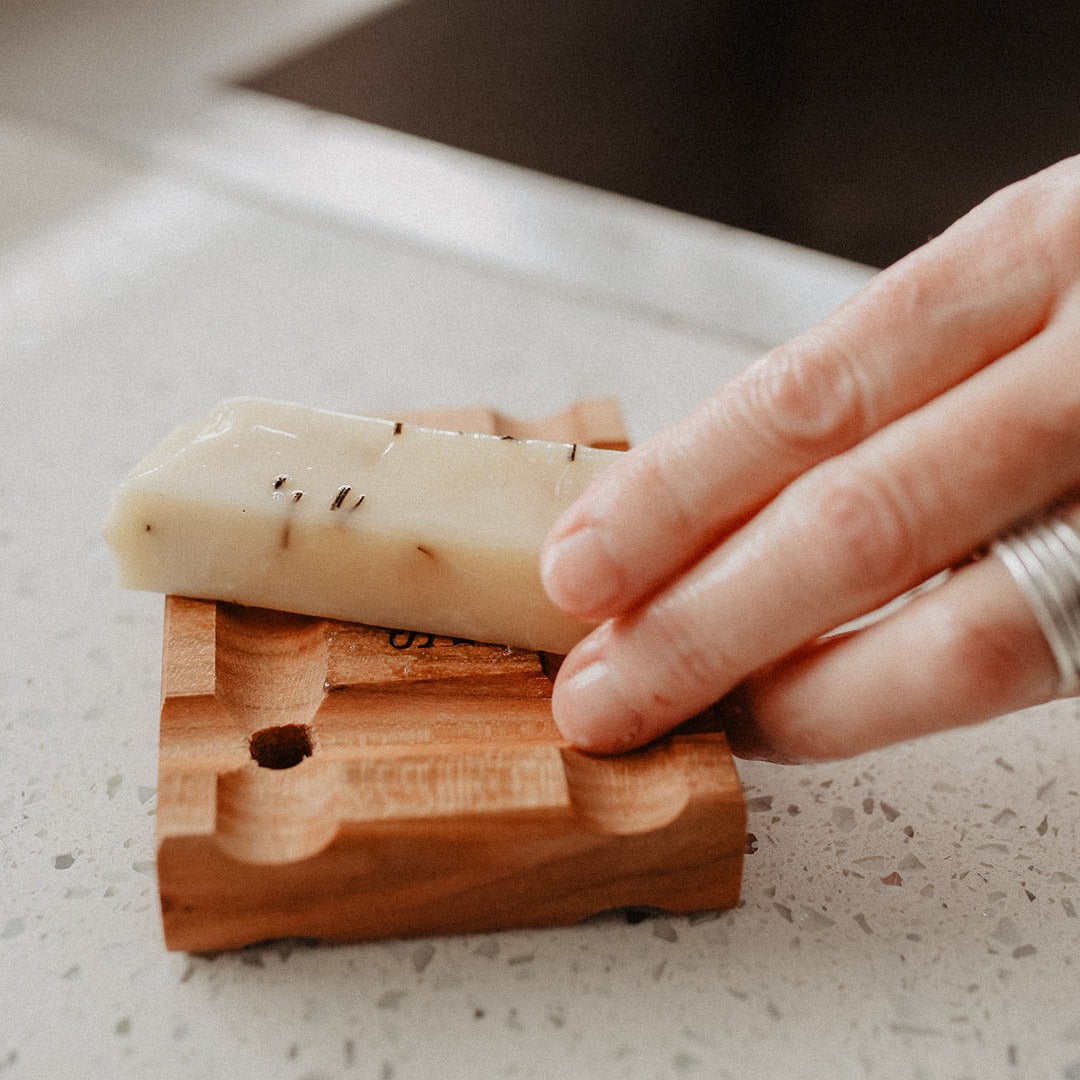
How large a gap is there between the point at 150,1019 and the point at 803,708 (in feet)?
1.27

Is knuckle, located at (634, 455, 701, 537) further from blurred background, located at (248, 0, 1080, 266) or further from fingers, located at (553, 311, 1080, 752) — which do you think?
blurred background, located at (248, 0, 1080, 266)

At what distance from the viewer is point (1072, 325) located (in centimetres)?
67

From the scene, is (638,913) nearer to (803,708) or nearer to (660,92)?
(803,708)

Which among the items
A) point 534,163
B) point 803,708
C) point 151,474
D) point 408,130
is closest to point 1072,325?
point 803,708

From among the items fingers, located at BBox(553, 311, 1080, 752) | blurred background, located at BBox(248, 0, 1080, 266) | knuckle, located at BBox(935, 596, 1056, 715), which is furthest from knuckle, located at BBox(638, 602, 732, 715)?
blurred background, located at BBox(248, 0, 1080, 266)

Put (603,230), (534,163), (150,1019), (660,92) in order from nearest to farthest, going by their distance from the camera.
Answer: (150,1019) < (603,230) < (534,163) < (660,92)

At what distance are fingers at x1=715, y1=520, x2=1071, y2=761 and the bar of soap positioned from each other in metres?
0.15

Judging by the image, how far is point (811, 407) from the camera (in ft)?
2.31

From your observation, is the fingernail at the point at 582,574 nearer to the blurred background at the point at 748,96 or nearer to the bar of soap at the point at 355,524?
the bar of soap at the point at 355,524

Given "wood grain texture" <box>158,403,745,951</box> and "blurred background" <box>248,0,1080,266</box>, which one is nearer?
"wood grain texture" <box>158,403,745,951</box>

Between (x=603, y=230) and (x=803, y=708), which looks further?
(x=603, y=230)

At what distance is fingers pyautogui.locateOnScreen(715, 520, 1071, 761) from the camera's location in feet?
2.07

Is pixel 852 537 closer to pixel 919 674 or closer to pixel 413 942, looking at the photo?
pixel 919 674

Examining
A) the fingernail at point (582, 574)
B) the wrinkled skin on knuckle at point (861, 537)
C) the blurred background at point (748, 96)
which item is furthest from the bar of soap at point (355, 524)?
the blurred background at point (748, 96)
